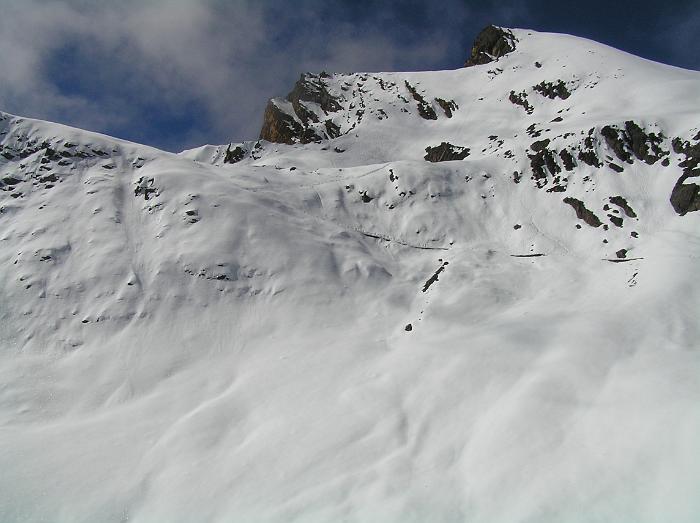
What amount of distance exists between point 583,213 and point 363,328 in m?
17.2

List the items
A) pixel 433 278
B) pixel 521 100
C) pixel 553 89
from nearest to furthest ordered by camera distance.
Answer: pixel 433 278
pixel 553 89
pixel 521 100

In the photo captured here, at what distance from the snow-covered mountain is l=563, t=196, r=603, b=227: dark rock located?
189 mm

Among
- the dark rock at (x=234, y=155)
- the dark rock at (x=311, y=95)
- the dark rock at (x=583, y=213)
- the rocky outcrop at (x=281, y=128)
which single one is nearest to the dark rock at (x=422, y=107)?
the dark rock at (x=311, y=95)

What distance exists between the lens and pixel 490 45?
269 feet

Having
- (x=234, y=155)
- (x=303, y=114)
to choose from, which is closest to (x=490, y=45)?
(x=303, y=114)

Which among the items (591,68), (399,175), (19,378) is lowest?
(19,378)

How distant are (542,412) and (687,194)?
814 inches

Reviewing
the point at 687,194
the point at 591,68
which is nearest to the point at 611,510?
the point at 687,194

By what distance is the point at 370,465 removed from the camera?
14.7m

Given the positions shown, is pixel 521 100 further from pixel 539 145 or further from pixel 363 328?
pixel 363 328

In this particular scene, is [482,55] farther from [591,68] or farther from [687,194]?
[687,194]

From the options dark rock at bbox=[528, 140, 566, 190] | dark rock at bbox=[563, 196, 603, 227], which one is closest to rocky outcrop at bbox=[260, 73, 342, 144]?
dark rock at bbox=[528, 140, 566, 190]

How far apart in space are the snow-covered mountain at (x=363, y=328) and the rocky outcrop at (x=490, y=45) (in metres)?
32.4

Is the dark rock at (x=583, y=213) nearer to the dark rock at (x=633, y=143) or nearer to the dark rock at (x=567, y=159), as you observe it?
the dark rock at (x=567, y=159)
